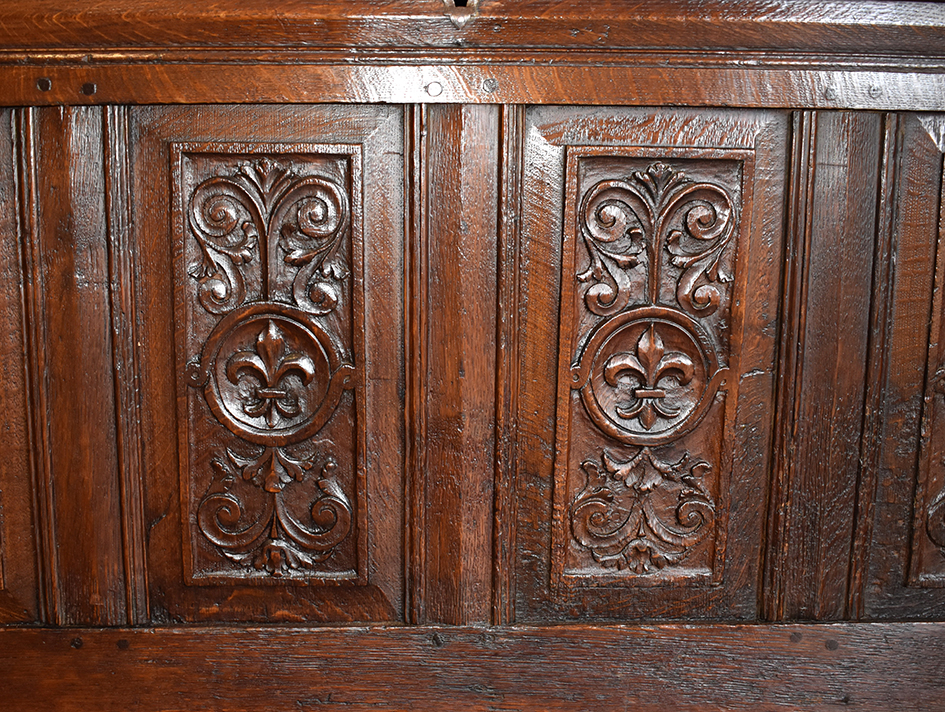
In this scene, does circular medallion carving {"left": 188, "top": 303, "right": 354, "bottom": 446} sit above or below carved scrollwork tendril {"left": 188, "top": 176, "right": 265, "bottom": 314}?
below

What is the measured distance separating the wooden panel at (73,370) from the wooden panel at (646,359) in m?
0.66

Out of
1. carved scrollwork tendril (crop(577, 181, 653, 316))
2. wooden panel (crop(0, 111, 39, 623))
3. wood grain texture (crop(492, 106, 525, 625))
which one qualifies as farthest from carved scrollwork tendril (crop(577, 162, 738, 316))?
wooden panel (crop(0, 111, 39, 623))

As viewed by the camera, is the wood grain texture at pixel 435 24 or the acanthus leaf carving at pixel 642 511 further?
the acanthus leaf carving at pixel 642 511

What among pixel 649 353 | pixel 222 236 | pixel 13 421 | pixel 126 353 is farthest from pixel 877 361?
pixel 13 421

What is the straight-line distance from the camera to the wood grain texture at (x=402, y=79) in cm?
105

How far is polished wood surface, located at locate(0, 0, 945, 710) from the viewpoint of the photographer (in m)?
1.05

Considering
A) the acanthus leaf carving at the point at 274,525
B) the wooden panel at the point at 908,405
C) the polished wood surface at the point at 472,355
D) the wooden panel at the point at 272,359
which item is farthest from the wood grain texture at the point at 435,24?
the acanthus leaf carving at the point at 274,525

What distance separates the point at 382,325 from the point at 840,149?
2.51ft

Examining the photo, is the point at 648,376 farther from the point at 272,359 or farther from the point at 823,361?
the point at 272,359

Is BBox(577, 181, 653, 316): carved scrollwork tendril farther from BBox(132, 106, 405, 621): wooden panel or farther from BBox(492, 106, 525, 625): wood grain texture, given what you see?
BBox(132, 106, 405, 621): wooden panel

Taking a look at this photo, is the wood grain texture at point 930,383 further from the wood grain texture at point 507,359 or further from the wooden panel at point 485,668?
the wood grain texture at point 507,359

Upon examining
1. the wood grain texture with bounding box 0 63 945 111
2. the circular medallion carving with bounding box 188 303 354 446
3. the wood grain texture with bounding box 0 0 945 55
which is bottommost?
the circular medallion carving with bounding box 188 303 354 446

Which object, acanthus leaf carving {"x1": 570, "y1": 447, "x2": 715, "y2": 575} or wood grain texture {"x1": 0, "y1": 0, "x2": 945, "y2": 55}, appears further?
acanthus leaf carving {"x1": 570, "y1": 447, "x2": 715, "y2": 575}

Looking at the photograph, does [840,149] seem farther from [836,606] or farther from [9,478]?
[9,478]
